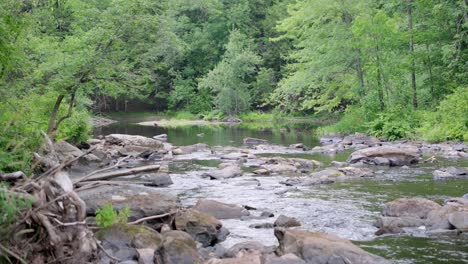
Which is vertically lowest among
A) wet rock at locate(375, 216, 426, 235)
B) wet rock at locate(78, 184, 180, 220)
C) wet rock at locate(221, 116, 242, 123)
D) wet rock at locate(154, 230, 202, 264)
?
wet rock at locate(221, 116, 242, 123)

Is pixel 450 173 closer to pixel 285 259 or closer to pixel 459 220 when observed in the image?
pixel 459 220

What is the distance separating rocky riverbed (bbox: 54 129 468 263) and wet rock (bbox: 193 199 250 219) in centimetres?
2

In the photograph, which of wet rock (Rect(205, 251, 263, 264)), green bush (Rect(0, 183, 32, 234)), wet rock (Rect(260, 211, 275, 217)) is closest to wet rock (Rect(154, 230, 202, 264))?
wet rock (Rect(205, 251, 263, 264))

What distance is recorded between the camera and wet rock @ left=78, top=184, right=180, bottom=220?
1116cm

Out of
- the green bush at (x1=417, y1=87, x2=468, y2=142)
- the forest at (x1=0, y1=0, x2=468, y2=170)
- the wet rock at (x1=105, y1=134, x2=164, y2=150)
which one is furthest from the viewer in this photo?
the wet rock at (x1=105, y1=134, x2=164, y2=150)

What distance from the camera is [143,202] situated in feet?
37.6

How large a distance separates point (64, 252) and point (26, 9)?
1196 cm

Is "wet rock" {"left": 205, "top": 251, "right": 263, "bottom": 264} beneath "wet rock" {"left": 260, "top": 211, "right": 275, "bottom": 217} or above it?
above

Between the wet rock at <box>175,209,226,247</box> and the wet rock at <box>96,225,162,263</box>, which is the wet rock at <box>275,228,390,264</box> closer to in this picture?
the wet rock at <box>175,209,226,247</box>

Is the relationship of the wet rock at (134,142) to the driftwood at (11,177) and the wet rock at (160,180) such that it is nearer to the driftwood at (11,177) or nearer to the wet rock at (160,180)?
the wet rock at (160,180)

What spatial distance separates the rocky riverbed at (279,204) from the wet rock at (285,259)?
3 cm

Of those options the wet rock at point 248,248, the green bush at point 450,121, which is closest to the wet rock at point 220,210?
the wet rock at point 248,248

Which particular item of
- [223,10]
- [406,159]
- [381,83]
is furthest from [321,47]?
[223,10]

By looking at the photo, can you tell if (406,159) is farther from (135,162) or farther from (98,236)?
(98,236)
